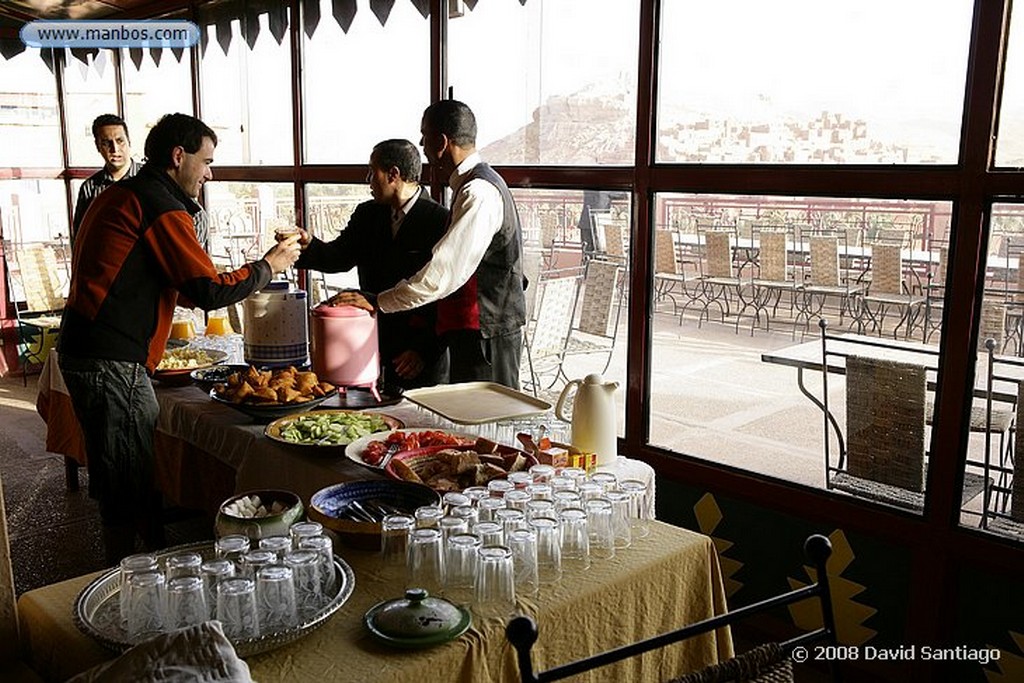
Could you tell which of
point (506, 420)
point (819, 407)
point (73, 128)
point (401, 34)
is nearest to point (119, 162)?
point (401, 34)

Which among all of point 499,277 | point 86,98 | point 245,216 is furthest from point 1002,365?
point 86,98

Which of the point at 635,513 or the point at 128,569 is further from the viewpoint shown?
the point at 635,513

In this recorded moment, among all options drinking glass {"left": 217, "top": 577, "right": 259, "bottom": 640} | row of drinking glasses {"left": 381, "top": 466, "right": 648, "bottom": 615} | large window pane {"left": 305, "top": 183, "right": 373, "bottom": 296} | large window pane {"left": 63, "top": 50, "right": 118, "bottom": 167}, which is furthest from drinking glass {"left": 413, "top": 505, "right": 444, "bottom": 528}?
large window pane {"left": 63, "top": 50, "right": 118, "bottom": 167}

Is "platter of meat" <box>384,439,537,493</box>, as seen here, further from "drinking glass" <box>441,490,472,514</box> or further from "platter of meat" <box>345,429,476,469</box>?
"drinking glass" <box>441,490,472,514</box>

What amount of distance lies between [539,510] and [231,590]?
51 cm

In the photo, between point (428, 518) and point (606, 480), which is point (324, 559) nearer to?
point (428, 518)

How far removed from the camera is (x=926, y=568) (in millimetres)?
2312

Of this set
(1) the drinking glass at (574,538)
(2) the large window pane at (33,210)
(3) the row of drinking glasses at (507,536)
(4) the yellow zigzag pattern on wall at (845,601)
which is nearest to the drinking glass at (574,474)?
(3) the row of drinking glasses at (507,536)

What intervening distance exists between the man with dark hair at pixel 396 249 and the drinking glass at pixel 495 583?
163 cm

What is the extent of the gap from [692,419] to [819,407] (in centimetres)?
49

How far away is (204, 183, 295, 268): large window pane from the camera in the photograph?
4.67 meters

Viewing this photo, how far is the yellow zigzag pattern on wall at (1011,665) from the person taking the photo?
2.17 meters

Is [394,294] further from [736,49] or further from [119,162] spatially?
[119,162]

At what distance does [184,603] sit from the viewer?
3.94 ft
